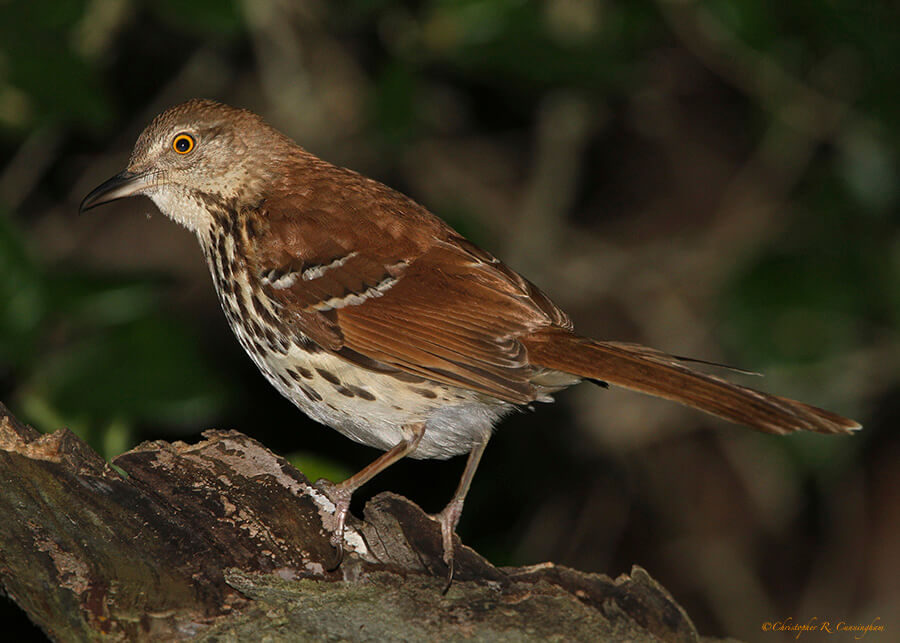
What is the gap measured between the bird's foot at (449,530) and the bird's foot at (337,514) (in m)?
0.24

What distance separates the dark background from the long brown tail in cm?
74

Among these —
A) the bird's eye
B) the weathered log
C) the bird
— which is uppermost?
the bird's eye

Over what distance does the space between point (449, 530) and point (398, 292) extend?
0.69 m

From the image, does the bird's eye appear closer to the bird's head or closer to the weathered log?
the bird's head

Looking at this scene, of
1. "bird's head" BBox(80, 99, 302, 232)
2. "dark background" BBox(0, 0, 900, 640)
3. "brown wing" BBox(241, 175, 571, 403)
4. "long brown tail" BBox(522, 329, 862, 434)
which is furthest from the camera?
"dark background" BBox(0, 0, 900, 640)

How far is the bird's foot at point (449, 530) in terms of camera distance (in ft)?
9.32

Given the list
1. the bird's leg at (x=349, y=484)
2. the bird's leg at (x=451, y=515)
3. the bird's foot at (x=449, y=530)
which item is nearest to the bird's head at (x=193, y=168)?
the bird's leg at (x=349, y=484)

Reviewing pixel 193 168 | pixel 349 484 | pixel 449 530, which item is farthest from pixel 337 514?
pixel 193 168

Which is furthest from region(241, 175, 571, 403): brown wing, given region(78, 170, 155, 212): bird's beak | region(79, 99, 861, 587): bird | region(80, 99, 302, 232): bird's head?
region(78, 170, 155, 212): bird's beak

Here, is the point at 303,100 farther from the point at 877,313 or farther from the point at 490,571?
the point at 490,571

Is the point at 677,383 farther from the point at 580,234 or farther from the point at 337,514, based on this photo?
the point at 580,234

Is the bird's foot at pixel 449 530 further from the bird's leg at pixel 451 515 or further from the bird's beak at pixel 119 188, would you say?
the bird's beak at pixel 119 188

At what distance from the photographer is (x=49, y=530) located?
2.61m

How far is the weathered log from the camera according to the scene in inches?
102
